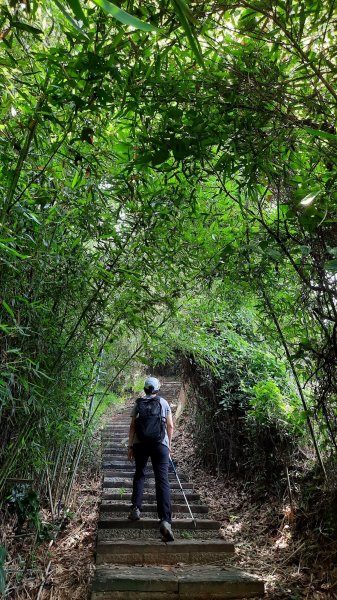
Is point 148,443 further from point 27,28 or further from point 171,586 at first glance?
point 27,28

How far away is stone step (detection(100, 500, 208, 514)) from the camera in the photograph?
390 centimetres

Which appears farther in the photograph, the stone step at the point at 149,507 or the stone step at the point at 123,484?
the stone step at the point at 123,484

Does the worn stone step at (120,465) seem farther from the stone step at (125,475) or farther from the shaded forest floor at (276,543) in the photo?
→ the shaded forest floor at (276,543)

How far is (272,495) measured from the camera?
385cm

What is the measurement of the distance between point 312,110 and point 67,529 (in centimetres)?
372

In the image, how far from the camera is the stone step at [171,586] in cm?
269

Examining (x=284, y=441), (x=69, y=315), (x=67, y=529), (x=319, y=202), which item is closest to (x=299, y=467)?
(x=284, y=441)

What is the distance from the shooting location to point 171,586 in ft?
9.10

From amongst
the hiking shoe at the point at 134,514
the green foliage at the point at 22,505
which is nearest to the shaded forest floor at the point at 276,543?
the hiking shoe at the point at 134,514

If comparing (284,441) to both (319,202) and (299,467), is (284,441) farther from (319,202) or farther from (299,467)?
(319,202)

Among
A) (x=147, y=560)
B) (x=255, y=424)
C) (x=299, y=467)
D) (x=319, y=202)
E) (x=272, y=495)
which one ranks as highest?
(x=319, y=202)

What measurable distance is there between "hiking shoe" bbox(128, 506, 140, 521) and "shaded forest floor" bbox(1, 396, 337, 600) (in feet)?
1.20

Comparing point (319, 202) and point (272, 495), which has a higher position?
point (319, 202)

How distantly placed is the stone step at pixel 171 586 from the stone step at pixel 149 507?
3.29 feet
